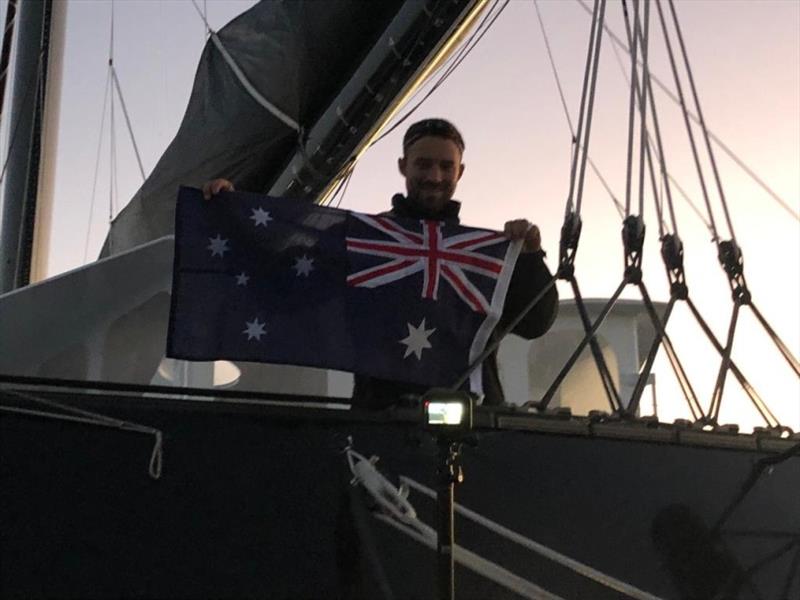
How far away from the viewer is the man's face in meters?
2.63

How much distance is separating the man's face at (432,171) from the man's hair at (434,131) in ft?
0.04

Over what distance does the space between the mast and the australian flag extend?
4204mm

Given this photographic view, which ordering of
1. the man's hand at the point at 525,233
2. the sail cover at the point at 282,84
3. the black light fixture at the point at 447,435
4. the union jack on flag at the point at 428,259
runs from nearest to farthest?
the black light fixture at the point at 447,435, the union jack on flag at the point at 428,259, the man's hand at the point at 525,233, the sail cover at the point at 282,84

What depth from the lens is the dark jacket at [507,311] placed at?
2.51 m

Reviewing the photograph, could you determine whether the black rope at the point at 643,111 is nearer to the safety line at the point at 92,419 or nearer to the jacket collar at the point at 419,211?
the jacket collar at the point at 419,211

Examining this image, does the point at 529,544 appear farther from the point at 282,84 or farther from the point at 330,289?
the point at 282,84

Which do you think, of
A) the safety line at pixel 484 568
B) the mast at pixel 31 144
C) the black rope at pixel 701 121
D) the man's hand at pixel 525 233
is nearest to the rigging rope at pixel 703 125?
the black rope at pixel 701 121

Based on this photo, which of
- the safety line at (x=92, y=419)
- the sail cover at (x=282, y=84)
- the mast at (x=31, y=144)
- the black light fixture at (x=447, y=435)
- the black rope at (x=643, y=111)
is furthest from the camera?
the mast at (x=31, y=144)

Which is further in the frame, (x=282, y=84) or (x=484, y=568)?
(x=282, y=84)

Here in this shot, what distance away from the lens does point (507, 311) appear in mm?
2639

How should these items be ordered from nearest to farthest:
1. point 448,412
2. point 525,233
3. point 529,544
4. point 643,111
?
point 448,412 → point 529,544 → point 525,233 → point 643,111

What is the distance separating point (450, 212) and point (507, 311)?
1.05 feet

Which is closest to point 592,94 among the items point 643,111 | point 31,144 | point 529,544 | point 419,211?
point 643,111

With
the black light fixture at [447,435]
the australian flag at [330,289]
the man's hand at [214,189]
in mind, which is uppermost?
the man's hand at [214,189]
